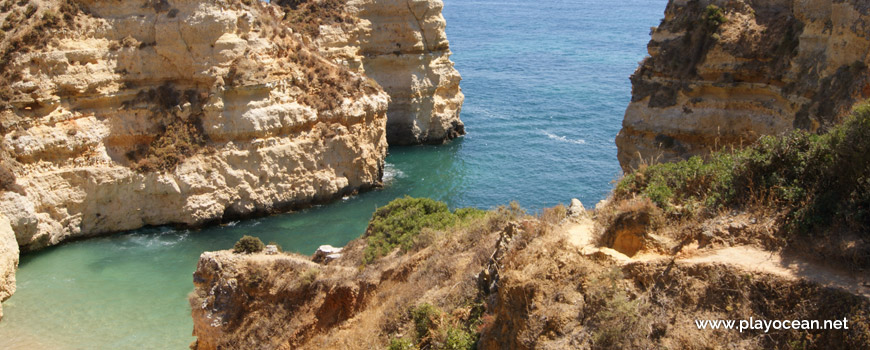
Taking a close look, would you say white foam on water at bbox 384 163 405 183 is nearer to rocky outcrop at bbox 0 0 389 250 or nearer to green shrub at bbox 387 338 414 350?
rocky outcrop at bbox 0 0 389 250

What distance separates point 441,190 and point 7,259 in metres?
21.7

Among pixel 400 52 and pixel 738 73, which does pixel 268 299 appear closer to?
pixel 738 73

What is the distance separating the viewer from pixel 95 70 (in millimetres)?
32594

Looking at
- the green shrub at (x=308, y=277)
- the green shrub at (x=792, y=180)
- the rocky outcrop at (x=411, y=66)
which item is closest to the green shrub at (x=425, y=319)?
the green shrub at (x=308, y=277)

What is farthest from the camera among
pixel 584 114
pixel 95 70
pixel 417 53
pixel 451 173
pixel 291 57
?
pixel 584 114

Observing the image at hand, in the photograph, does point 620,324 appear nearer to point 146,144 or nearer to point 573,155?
point 146,144

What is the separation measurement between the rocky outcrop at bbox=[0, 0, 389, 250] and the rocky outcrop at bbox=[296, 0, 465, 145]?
10909 millimetres

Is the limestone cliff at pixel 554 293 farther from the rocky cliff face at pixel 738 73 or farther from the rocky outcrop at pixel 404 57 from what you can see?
the rocky outcrop at pixel 404 57

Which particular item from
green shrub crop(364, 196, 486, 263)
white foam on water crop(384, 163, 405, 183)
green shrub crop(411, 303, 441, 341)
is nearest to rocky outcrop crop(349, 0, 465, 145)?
white foam on water crop(384, 163, 405, 183)

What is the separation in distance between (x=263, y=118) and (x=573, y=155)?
19905 mm

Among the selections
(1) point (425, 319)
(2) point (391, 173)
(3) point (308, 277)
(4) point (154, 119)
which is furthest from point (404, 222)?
(2) point (391, 173)

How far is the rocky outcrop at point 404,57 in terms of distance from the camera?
1877 inches

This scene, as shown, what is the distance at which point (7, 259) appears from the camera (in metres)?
26.7

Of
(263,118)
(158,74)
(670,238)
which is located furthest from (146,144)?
(670,238)
